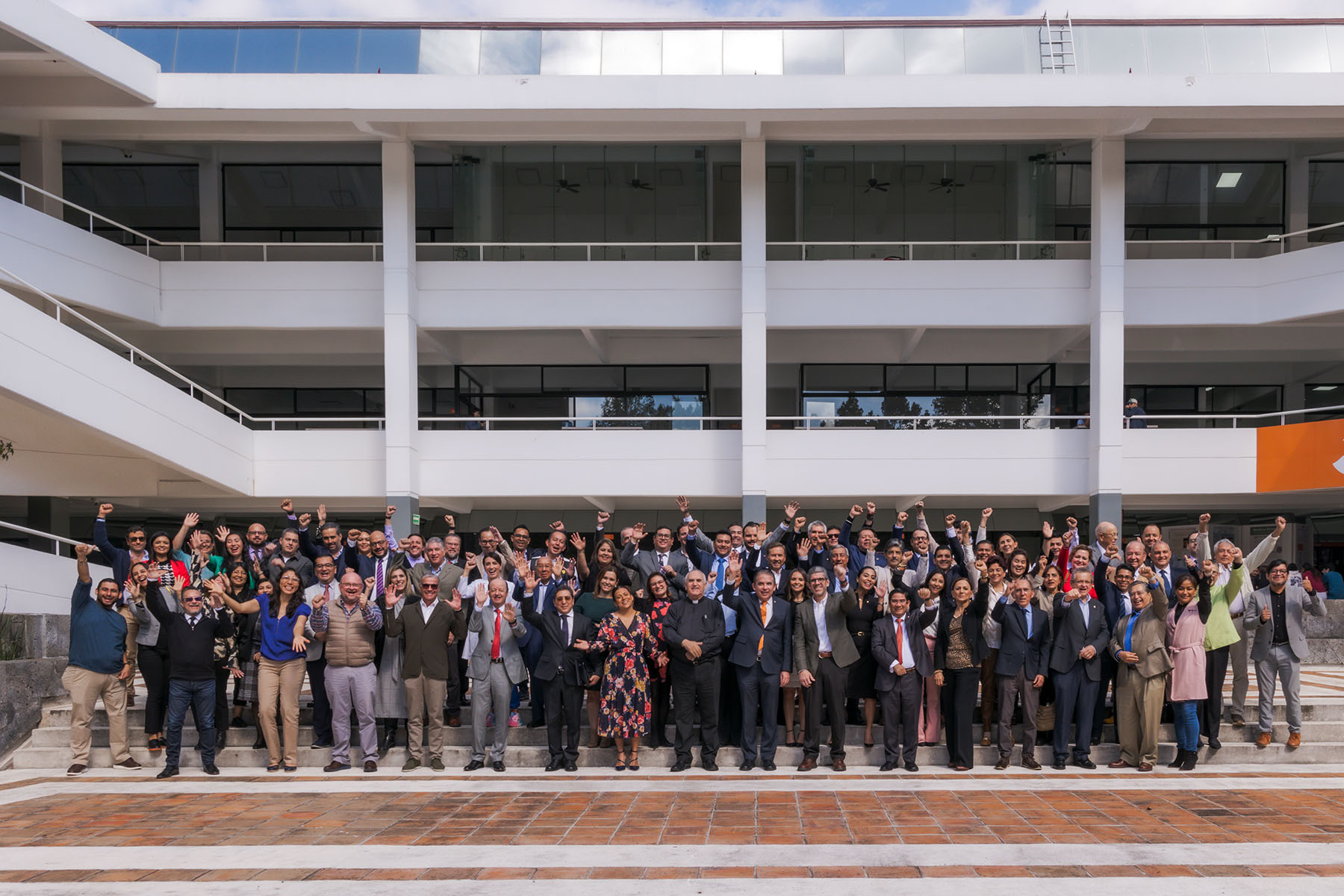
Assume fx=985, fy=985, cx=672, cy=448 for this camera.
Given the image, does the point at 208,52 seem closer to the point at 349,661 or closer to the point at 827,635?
the point at 349,661

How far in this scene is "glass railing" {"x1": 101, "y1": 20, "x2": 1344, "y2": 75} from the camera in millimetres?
18219

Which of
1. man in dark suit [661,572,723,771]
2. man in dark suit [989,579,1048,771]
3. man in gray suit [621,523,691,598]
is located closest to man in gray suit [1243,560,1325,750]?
man in dark suit [989,579,1048,771]

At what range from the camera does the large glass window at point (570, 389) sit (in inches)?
790

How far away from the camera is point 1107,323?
17234mm

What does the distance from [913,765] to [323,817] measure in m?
4.85

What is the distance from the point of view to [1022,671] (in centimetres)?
862

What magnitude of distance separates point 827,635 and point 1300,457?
1261 centimetres

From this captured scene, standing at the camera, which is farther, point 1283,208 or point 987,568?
point 1283,208

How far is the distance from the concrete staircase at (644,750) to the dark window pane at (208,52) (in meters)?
13.5

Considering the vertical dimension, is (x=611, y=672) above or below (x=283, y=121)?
below

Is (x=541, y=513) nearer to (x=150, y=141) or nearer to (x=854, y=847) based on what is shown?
(x=150, y=141)

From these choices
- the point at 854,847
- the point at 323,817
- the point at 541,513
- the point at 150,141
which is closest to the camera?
the point at 854,847

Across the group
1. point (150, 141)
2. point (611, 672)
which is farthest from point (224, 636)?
point (150, 141)

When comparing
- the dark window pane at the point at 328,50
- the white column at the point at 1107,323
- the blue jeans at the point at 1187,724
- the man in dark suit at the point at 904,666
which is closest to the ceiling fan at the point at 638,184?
the dark window pane at the point at 328,50
